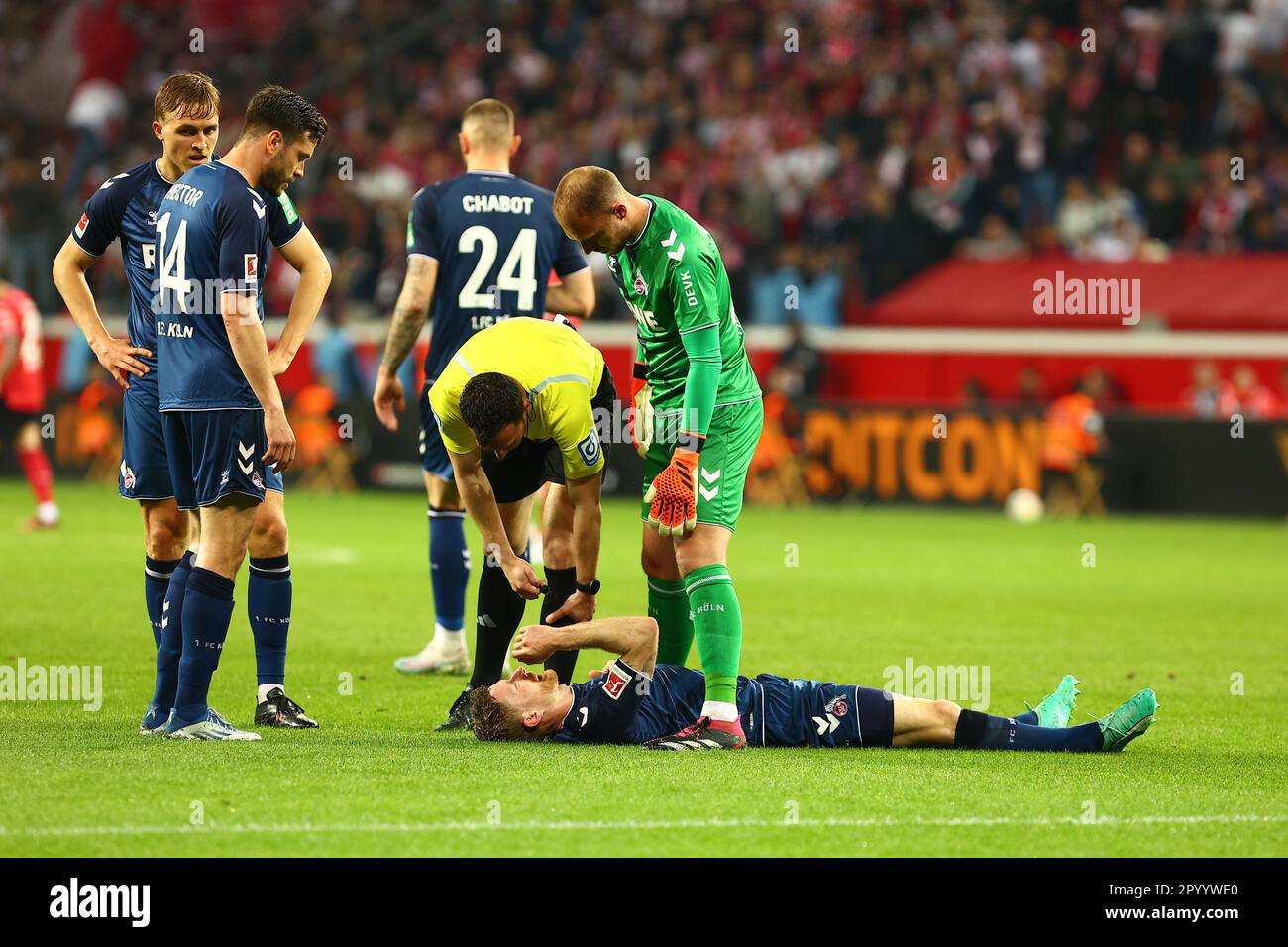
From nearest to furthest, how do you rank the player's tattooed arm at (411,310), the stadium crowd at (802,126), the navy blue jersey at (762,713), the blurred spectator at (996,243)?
the navy blue jersey at (762,713) → the player's tattooed arm at (411,310) → the stadium crowd at (802,126) → the blurred spectator at (996,243)

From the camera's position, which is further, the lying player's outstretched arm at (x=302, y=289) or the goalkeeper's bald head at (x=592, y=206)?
the lying player's outstretched arm at (x=302, y=289)

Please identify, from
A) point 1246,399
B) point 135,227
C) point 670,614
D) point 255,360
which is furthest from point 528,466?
point 1246,399

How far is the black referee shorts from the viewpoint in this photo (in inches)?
303

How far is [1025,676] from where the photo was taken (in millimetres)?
9836

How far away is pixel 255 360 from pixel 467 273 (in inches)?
118

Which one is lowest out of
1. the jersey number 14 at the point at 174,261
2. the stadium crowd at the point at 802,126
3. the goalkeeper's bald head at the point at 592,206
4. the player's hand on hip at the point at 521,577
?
the player's hand on hip at the point at 521,577

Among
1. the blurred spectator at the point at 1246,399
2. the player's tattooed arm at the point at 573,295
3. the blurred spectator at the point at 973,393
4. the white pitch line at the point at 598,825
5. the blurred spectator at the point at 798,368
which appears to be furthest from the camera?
the blurred spectator at the point at 798,368

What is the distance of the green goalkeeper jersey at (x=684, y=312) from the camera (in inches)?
285

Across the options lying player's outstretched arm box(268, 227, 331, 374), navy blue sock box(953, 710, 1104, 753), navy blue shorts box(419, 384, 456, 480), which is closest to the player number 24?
navy blue shorts box(419, 384, 456, 480)

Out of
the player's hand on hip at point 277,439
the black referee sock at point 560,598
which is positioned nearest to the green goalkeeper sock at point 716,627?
the black referee sock at point 560,598

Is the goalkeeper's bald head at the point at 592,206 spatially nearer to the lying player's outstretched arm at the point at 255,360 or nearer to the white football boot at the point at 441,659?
the lying player's outstretched arm at the point at 255,360

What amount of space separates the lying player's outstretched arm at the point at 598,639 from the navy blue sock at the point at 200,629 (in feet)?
3.63

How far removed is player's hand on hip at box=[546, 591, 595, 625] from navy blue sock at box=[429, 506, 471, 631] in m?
2.46
